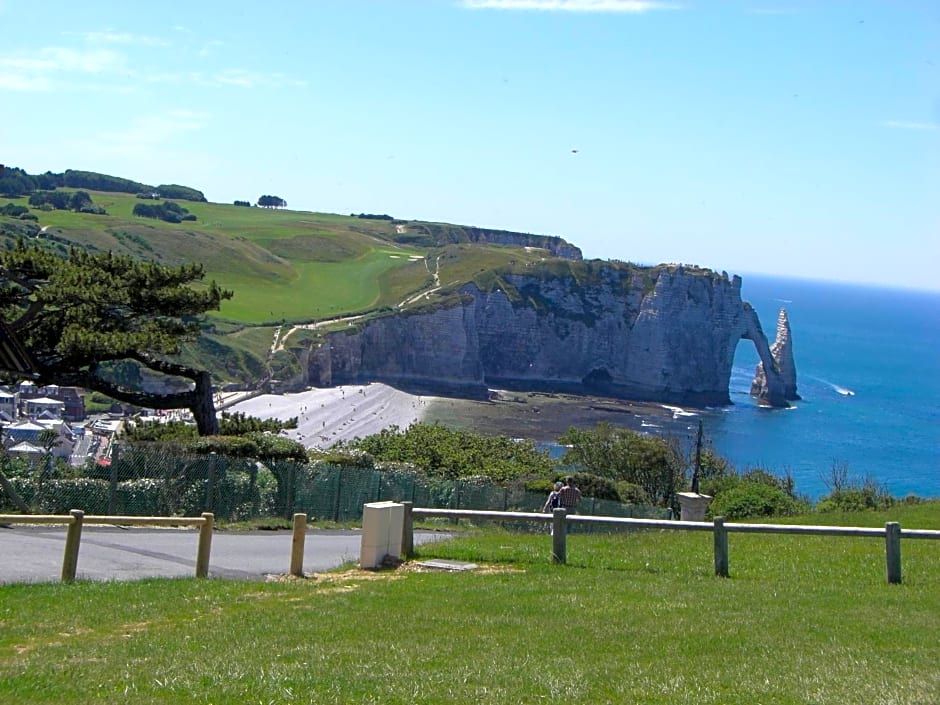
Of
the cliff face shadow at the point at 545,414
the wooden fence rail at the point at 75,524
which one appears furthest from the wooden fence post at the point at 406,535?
the cliff face shadow at the point at 545,414


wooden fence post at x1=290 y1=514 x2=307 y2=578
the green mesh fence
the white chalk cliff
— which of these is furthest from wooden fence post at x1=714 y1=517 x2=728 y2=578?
the white chalk cliff

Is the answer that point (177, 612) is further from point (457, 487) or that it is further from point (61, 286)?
point (457, 487)

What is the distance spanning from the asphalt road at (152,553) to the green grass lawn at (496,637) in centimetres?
136

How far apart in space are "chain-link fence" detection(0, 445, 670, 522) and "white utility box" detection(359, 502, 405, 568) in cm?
873

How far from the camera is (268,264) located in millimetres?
147875

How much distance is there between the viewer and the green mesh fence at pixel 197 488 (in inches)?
848

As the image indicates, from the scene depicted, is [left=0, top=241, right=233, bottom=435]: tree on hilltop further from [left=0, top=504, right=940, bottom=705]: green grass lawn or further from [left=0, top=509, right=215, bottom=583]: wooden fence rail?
[left=0, top=504, right=940, bottom=705]: green grass lawn

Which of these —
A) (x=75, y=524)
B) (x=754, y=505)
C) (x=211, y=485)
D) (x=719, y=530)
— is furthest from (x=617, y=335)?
(x=75, y=524)

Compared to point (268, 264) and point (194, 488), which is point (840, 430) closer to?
point (268, 264)

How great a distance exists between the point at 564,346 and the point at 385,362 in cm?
2346

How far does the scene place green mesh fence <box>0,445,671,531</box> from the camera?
21547 mm

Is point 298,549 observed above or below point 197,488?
below

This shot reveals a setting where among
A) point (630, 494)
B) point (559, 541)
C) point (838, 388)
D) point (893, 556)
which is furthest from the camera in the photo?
point (838, 388)

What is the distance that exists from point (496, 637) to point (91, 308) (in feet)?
67.0
